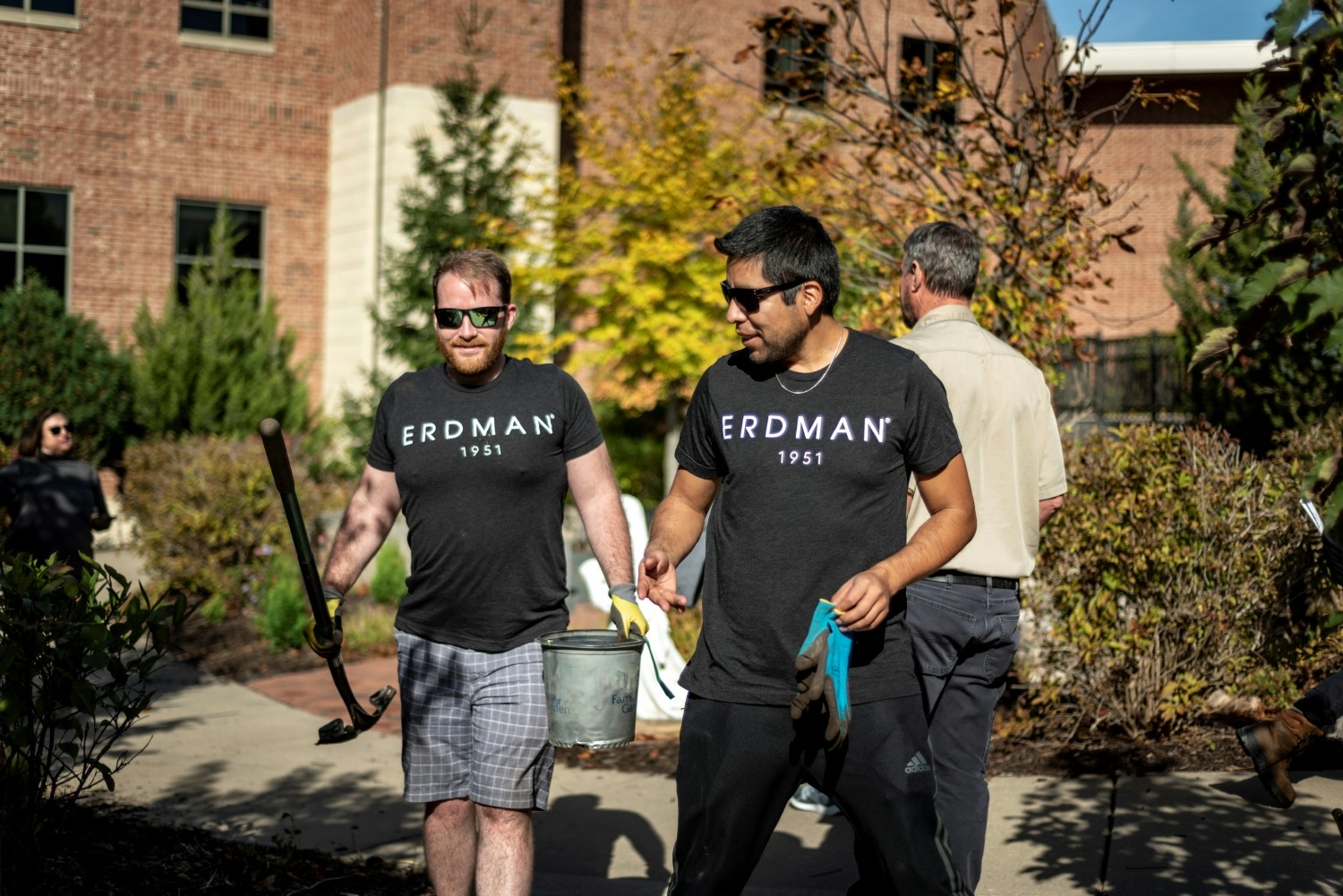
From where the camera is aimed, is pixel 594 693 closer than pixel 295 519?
Yes

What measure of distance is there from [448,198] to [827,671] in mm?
14375

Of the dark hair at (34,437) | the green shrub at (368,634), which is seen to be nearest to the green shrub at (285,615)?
the green shrub at (368,634)

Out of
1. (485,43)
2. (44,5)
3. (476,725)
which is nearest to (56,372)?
(44,5)

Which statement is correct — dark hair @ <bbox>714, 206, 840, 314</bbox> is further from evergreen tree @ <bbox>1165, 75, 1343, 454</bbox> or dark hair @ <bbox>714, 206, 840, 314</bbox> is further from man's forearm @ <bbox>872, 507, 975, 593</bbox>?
evergreen tree @ <bbox>1165, 75, 1343, 454</bbox>

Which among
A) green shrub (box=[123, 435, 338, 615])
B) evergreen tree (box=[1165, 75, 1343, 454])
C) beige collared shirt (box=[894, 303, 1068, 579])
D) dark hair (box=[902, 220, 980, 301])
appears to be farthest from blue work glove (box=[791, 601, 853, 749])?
green shrub (box=[123, 435, 338, 615])

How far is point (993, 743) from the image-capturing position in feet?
21.1

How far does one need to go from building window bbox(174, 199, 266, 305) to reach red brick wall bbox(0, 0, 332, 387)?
0.14 m

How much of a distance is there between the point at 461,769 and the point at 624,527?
850mm

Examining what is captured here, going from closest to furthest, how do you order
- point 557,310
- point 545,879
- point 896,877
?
1. point 896,877
2. point 545,879
3. point 557,310

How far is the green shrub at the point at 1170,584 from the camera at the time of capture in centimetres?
603

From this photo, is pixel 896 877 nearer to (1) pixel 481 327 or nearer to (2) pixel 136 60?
(1) pixel 481 327

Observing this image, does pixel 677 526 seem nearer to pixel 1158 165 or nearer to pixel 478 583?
pixel 478 583

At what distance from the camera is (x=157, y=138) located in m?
17.2

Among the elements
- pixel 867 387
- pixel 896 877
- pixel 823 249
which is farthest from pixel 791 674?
pixel 823 249
